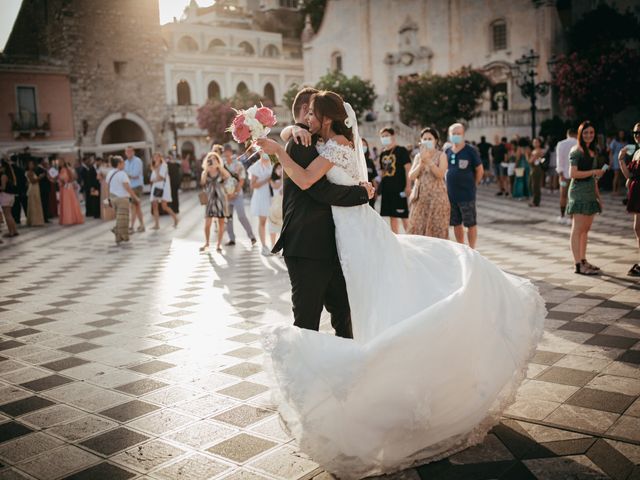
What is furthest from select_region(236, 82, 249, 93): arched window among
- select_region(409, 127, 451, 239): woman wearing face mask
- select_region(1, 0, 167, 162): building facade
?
select_region(409, 127, 451, 239): woman wearing face mask

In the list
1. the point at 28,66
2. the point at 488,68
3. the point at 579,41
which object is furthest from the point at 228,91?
the point at 579,41

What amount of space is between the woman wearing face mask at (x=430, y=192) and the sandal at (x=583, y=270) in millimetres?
1705

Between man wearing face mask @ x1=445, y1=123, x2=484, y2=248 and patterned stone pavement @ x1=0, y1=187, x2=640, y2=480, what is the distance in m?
0.89

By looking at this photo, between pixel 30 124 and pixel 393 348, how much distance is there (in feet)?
124

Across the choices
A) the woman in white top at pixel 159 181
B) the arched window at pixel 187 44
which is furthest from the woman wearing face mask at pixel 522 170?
the arched window at pixel 187 44

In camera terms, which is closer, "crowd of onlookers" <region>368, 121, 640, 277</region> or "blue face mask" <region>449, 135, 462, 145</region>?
"crowd of onlookers" <region>368, 121, 640, 277</region>

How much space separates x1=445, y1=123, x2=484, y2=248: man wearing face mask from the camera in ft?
29.3

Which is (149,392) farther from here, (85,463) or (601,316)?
(601,316)

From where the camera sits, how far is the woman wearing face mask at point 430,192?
836 cm

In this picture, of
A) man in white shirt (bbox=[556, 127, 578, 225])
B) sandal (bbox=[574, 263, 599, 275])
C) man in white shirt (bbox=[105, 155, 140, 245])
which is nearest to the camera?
sandal (bbox=[574, 263, 599, 275])

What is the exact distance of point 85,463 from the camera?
353 centimetres

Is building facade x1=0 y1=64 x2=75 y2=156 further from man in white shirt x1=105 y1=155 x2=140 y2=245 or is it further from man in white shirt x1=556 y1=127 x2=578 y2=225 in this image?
→ man in white shirt x1=556 y1=127 x2=578 y2=225

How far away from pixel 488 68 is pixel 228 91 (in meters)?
21.2

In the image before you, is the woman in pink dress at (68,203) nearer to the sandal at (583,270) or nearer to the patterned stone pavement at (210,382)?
the patterned stone pavement at (210,382)
